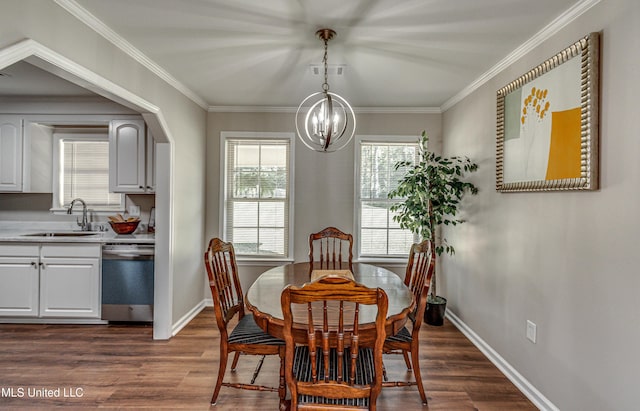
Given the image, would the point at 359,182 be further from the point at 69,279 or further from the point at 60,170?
the point at 60,170

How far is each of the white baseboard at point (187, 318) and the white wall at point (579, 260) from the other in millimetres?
2891

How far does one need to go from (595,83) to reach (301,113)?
2965 mm

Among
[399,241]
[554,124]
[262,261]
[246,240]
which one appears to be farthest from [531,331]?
[246,240]

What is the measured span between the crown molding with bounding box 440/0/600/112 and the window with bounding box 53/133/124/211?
4.04 meters

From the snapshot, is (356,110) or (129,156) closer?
(129,156)

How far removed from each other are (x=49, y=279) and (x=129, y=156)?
1.44 meters

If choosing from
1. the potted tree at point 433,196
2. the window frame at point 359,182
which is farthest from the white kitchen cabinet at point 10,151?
the potted tree at point 433,196

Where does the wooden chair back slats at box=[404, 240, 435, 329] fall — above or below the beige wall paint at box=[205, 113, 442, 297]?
below

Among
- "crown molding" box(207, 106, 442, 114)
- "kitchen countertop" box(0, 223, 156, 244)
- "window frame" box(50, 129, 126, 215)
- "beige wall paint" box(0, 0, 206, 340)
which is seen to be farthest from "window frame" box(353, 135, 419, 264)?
"window frame" box(50, 129, 126, 215)

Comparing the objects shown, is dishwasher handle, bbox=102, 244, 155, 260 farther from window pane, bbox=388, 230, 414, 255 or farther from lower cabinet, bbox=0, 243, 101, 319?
window pane, bbox=388, 230, 414, 255

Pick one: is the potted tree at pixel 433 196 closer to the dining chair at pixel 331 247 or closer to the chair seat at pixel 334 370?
the dining chair at pixel 331 247

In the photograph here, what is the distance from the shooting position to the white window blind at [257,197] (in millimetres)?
4258

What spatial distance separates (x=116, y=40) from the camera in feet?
7.74

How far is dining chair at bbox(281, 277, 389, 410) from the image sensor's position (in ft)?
4.63
